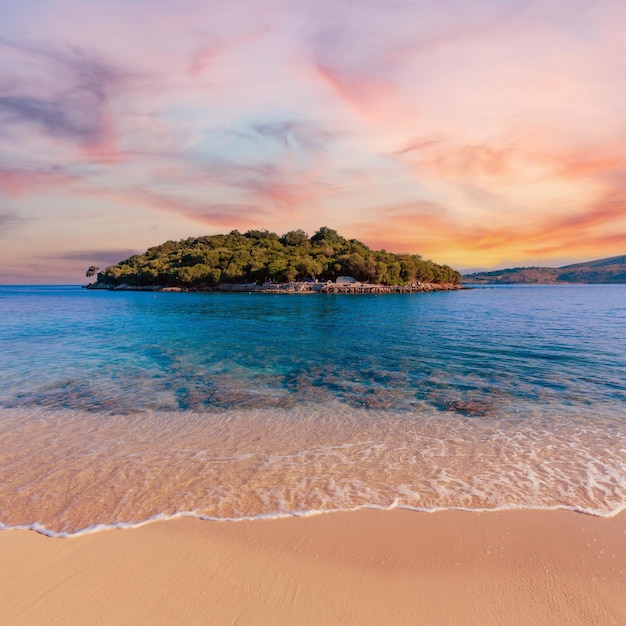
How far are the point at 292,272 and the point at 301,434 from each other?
122 m

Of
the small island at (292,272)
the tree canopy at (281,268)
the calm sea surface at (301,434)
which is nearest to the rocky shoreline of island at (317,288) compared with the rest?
the small island at (292,272)

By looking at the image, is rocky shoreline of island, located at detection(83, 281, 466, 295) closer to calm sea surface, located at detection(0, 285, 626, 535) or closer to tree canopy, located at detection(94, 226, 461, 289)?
tree canopy, located at detection(94, 226, 461, 289)

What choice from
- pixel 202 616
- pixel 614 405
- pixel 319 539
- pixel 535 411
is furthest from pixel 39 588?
pixel 614 405

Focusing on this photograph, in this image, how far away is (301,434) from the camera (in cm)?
882

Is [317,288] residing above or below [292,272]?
below


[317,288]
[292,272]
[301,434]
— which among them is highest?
[292,272]

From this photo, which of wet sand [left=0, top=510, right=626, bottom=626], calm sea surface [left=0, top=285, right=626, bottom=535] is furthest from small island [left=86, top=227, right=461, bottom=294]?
wet sand [left=0, top=510, right=626, bottom=626]

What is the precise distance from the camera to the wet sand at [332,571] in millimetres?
3715

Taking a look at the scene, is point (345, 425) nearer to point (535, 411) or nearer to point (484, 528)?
point (484, 528)

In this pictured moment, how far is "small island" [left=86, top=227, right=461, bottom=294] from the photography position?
131 meters

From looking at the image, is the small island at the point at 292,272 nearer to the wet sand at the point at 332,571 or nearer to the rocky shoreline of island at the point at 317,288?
the rocky shoreline of island at the point at 317,288

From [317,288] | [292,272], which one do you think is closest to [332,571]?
[317,288]

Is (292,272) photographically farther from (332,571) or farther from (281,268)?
(332,571)

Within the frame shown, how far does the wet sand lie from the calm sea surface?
0.41 m
